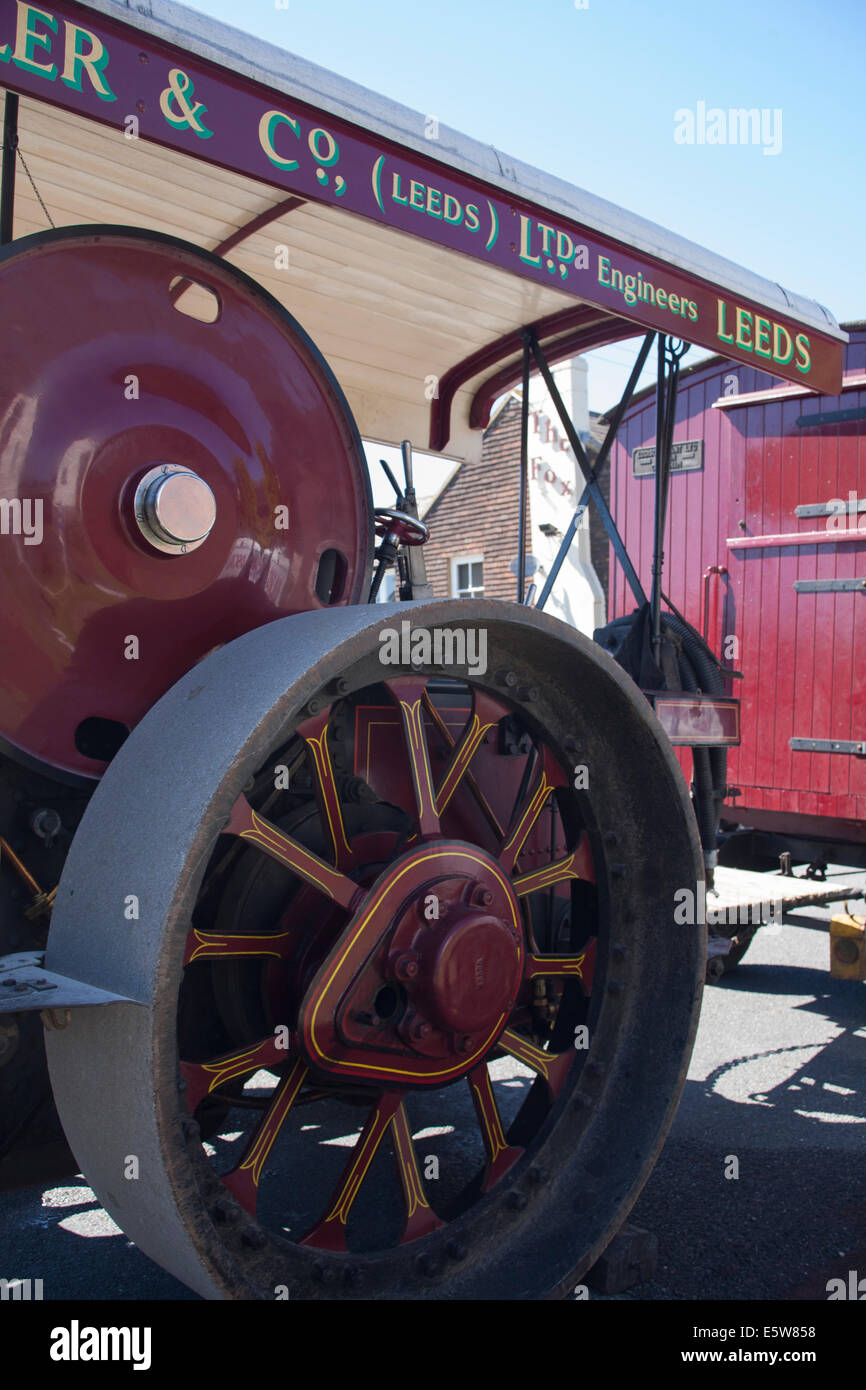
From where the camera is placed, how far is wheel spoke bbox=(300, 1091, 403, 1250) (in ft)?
6.54

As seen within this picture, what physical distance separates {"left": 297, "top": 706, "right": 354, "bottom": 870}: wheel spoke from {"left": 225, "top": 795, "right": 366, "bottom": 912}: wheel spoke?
11cm

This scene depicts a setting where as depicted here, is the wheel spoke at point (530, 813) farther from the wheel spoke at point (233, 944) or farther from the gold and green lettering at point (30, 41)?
the gold and green lettering at point (30, 41)

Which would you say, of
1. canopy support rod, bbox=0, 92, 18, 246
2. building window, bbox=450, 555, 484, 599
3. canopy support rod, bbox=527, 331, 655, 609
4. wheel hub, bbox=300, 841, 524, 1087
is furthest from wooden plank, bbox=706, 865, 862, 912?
building window, bbox=450, 555, 484, 599

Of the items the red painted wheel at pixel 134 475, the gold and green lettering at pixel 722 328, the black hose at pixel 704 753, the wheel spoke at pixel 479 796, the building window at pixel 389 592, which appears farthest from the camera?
the black hose at pixel 704 753

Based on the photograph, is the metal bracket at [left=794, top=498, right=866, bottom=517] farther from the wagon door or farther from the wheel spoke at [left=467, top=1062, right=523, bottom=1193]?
the wheel spoke at [left=467, top=1062, right=523, bottom=1193]

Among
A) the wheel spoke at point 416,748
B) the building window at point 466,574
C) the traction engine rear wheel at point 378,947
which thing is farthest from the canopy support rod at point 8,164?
the building window at point 466,574

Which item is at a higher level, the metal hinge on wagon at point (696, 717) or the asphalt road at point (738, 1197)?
the metal hinge on wagon at point (696, 717)

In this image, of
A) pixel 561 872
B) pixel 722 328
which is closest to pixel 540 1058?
pixel 561 872

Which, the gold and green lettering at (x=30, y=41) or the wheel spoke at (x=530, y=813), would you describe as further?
the wheel spoke at (x=530, y=813)

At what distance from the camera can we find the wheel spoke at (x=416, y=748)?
2066 millimetres

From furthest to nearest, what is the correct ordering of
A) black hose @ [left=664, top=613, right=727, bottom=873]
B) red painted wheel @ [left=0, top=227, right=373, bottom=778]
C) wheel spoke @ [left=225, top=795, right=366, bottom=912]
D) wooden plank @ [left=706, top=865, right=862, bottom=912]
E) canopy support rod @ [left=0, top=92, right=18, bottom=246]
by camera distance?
wooden plank @ [left=706, top=865, right=862, bottom=912] → black hose @ [left=664, top=613, right=727, bottom=873] → canopy support rod @ [left=0, top=92, right=18, bottom=246] → red painted wheel @ [left=0, top=227, right=373, bottom=778] → wheel spoke @ [left=225, top=795, right=366, bottom=912]

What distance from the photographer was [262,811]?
2207mm
